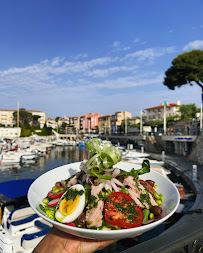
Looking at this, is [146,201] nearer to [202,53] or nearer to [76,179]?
[76,179]

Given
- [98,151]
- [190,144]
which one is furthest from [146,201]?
[190,144]

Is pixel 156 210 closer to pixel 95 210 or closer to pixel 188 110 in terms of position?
pixel 95 210

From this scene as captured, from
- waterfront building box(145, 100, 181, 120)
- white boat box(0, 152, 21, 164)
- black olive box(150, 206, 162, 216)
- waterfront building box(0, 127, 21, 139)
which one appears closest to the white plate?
black olive box(150, 206, 162, 216)

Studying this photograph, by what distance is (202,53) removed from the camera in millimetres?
25375

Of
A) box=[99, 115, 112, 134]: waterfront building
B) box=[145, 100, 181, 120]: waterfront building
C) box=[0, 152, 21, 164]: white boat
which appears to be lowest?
box=[0, 152, 21, 164]: white boat

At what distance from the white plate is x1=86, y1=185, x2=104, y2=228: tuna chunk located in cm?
7

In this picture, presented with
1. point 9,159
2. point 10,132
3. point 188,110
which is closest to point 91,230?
point 9,159

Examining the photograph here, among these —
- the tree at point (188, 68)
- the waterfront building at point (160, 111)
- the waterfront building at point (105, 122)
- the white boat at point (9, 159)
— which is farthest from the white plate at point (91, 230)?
the waterfront building at point (105, 122)

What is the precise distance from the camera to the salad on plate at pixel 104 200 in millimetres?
1045

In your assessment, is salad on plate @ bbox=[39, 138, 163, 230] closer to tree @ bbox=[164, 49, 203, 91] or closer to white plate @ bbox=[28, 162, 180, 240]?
white plate @ bbox=[28, 162, 180, 240]

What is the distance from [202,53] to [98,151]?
96.8 feet

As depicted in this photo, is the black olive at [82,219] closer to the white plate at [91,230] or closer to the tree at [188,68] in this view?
the white plate at [91,230]

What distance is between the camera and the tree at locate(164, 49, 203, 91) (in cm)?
2508

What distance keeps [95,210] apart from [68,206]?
164 mm
